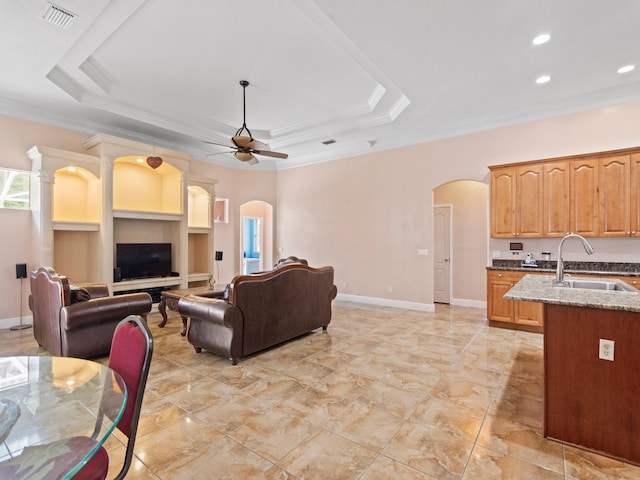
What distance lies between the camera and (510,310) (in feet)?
15.9

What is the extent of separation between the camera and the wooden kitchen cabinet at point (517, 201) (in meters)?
4.86

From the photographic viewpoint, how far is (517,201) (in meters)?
5.02

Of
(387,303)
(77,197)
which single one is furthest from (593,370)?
(77,197)

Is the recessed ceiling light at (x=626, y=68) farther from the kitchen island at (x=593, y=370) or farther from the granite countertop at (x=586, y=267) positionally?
the kitchen island at (x=593, y=370)

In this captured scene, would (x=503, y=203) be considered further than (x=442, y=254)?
No

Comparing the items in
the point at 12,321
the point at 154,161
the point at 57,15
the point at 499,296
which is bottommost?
the point at 12,321

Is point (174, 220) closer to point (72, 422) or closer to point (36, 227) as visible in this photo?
point (36, 227)

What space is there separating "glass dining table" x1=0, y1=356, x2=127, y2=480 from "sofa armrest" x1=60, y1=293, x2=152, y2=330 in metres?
1.54

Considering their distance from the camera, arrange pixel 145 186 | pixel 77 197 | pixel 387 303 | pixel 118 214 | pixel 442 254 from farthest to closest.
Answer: pixel 442 254
pixel 387 303
pixel 145 186
pixel 77 197
pixel 118 214

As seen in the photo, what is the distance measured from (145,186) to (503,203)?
6676mm

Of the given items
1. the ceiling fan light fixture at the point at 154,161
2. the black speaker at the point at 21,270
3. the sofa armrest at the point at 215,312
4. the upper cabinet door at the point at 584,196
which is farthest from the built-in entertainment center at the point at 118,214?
the upper cabinet door at the point at 584,196

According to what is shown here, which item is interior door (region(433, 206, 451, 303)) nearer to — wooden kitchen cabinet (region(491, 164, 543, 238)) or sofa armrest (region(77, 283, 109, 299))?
wooden kitchen cabinet (region(491, 164, 543, 238))

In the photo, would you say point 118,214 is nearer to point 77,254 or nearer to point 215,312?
point 77,254

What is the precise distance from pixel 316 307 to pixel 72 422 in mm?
3368
